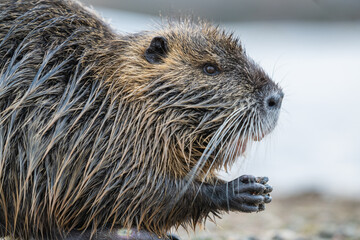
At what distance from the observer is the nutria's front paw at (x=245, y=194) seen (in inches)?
158

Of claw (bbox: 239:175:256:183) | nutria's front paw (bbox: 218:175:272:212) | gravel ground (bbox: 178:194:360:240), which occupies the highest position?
claw (bbox: 239:175:256:183)

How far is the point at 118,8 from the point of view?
1437 centimetres

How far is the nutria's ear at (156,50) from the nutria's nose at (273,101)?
2.69 feet

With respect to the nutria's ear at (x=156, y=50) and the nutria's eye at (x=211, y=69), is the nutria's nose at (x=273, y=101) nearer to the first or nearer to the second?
the nutria's eye at (x=211, y=69)

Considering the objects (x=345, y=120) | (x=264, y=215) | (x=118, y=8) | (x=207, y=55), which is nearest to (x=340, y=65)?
(x=345, y=120)

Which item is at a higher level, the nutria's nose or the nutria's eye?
the nutria's eye

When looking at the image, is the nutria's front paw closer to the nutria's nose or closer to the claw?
the claw

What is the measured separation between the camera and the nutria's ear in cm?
432

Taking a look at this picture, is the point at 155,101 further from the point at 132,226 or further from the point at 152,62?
the point at 132,226

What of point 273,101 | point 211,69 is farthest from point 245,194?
point 211,69

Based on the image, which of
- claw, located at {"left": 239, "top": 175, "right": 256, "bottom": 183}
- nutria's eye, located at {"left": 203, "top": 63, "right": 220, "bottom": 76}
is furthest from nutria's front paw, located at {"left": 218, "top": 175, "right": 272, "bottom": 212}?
nutria's eye, located at {"left": 203, "top": 63, "right": 220, "bottom": 76}

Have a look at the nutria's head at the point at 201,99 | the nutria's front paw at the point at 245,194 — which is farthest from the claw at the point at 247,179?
the nutria's head at the point at 201,99

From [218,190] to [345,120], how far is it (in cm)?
901

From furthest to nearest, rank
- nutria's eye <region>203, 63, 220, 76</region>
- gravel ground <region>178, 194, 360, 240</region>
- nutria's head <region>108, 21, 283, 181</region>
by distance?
gravel ground <region>178, 194, 360, 240</region>
nutria's eye <region>203, 63, 220, 76</region>
nutria's head <region>108, 21, 283, 181</region>
